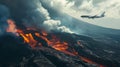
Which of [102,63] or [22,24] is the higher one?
[22,24]

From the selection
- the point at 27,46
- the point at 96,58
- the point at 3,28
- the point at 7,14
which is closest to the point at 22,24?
the point at 7,14

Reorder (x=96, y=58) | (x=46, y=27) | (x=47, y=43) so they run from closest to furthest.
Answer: (x=96, y=58) → (x=47, y=43) → (x=46, y=27)

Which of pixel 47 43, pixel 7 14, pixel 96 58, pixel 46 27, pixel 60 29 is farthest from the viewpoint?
pixel 60 29

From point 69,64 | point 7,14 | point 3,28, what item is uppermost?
point 7,14

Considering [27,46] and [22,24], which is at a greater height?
[22,24]

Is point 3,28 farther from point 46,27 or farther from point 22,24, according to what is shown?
point 46,27

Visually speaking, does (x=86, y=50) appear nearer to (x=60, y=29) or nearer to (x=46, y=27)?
(x=46, y=27)

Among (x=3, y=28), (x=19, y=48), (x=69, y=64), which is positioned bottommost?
(x=69, y=64)

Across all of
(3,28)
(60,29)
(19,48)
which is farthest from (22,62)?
(60,29)

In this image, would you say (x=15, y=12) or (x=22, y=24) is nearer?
(x=22, y=24)
